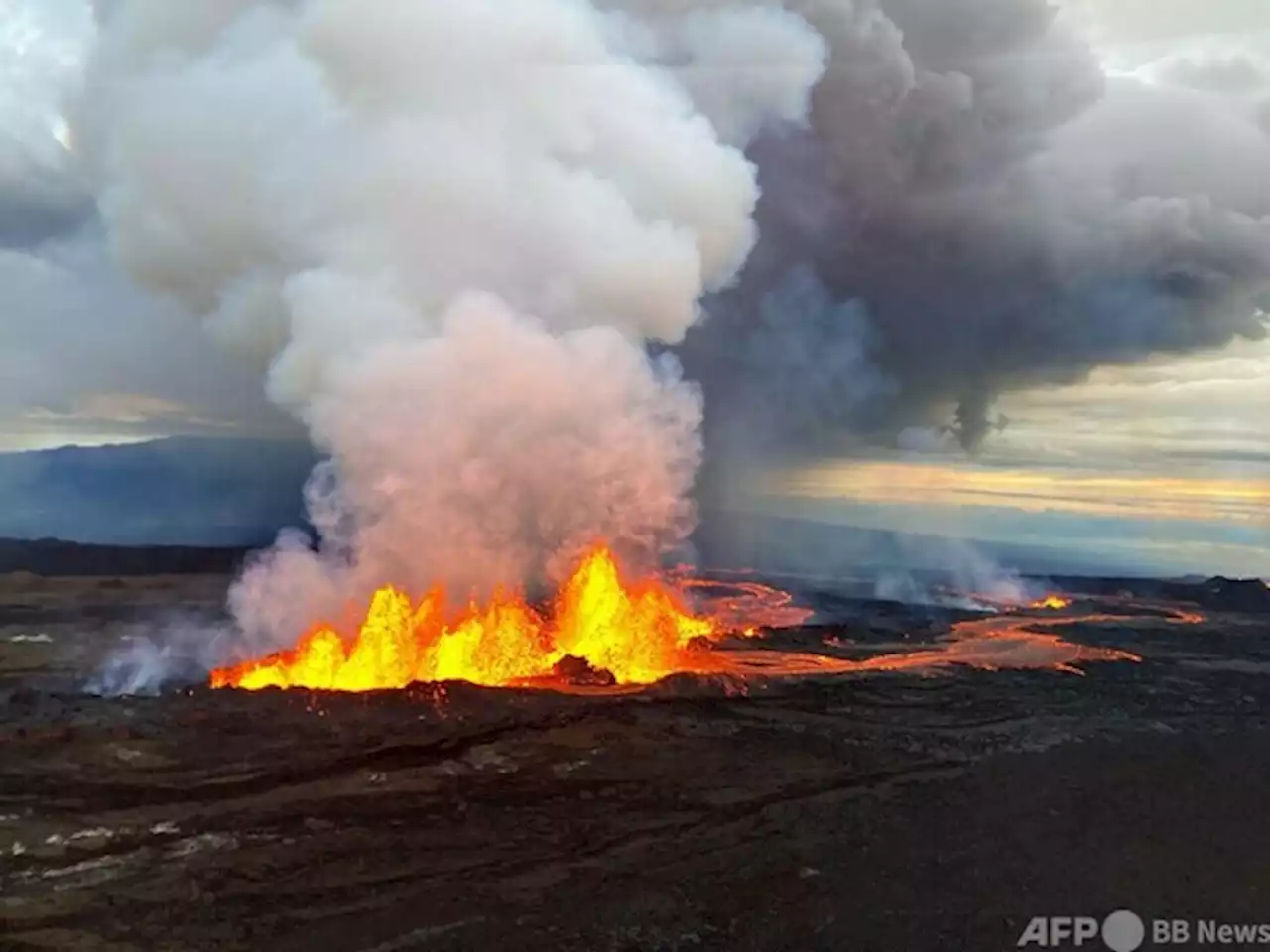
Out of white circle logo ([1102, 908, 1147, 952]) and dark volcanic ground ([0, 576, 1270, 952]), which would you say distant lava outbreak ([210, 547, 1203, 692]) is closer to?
dark volcanic ground ([0, 576, 1270, 952])

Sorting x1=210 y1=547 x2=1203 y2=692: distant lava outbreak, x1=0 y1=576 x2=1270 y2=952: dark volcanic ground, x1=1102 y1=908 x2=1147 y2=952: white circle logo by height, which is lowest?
x1=1102 y1=908 x2=1147 y2=952: white circle logo

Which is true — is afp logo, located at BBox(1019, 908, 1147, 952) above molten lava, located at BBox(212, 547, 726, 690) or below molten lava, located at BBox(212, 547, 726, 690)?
below

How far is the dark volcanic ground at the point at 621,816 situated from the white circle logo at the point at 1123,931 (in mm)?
207

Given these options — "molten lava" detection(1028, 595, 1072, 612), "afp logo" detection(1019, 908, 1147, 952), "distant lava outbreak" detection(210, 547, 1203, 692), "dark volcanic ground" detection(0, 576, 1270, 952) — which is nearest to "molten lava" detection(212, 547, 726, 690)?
"distant lava outbreak" detection(210, 547, 1203, 692)

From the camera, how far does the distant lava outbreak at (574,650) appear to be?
79.9ft

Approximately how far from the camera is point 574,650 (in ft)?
94.4

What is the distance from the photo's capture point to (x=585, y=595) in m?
29.9

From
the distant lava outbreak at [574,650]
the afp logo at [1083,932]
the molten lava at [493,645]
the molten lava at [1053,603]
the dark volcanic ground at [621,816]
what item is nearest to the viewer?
the afp logo at [1083,932]

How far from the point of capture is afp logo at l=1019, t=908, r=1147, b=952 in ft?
35.1

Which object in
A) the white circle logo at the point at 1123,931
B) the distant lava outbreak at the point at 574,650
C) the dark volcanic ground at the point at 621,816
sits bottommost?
the white circle logo at the point at 1123,931

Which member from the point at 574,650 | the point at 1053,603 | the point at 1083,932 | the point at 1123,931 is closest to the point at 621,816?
the point at 1083,932

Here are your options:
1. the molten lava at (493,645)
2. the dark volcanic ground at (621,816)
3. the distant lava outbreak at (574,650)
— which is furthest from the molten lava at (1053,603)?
the molten lava at (493,645)

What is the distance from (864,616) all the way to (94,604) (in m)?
33.2

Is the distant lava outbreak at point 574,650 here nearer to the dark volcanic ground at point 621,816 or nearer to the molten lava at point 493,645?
the molten lava at point 493,645
